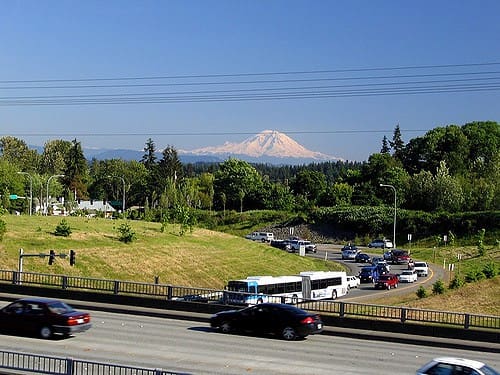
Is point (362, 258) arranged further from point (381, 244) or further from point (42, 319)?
point (42, 319)

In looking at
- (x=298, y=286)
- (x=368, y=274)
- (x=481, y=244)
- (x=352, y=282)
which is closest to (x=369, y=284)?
(x=368, y=274)

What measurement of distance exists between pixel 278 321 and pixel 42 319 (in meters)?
8.40

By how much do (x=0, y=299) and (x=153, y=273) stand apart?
1260 inches

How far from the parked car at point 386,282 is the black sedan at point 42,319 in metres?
44.8

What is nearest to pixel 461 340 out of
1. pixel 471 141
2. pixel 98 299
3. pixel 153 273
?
pixel 98 299

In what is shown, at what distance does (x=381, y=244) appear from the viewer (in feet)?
353

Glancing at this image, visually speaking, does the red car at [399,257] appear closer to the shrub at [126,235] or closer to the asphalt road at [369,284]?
the asphalt road at [369,284]

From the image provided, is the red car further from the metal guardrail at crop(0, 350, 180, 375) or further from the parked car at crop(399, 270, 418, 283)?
the metal guardrail at crop(0, 350, 180, 375)

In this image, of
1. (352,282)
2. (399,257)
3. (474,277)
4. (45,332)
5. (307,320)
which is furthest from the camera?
(399,257)

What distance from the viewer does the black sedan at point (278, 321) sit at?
88.2ft

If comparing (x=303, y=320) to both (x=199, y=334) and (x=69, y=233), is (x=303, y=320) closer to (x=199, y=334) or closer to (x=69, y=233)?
(x=199, y=334)

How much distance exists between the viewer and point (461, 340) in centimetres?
2750

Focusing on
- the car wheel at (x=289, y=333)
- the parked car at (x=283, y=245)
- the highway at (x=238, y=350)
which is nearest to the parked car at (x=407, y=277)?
the parked car at (x=283, y=245)

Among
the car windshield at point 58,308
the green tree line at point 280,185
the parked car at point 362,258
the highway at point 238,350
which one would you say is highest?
the green tree line at point 280,185
